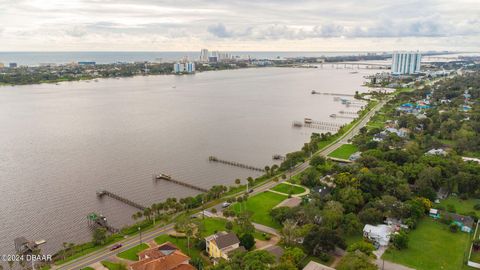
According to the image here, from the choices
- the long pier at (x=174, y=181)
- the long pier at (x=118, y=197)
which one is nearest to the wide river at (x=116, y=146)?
the long pier at (x=118, y=197)

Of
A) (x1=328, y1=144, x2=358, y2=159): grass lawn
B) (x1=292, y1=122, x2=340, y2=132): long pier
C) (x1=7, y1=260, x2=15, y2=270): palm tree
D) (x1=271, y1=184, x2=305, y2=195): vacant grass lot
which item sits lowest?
(x1=7, y1=260, x2=15, y2=270): palm tree

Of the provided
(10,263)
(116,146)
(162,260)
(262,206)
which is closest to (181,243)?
(162,260)

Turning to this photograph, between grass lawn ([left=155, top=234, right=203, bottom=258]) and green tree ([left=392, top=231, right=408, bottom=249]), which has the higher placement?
green tree ([left=392, top=231, right=408, bottom=249])

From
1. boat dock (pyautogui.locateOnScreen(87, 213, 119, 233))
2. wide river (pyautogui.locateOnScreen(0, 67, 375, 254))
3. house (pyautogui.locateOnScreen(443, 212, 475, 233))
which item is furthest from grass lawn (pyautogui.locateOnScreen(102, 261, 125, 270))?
house (pyautogui.locateOnScreen(443, 212, 475, 233))

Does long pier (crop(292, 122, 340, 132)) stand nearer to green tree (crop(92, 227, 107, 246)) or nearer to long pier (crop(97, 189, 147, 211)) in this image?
long pier (crop(97, 189, 147, 211))

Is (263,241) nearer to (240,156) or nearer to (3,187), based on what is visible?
(240,156)

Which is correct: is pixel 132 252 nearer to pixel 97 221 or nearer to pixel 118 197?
pixel 97 221

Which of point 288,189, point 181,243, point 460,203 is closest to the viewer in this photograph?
point 181,243
